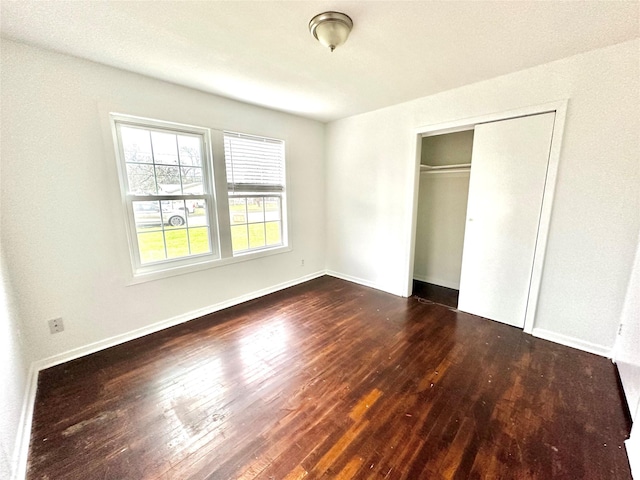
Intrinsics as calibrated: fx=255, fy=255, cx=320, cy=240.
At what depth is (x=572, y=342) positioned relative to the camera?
232 centimetres

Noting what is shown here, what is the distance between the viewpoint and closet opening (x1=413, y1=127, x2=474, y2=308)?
3537mm

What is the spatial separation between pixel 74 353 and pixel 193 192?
1788 mm

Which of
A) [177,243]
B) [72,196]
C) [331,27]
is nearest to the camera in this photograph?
[331,27]

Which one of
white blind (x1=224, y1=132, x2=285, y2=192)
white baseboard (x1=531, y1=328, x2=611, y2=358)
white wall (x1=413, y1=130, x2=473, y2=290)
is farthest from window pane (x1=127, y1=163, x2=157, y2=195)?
white baseboard (x1=531, y1=328, x2=611, y2=358)

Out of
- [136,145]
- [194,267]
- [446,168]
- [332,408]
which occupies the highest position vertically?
[136,145]

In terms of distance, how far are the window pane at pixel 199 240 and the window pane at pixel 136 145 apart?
835mm

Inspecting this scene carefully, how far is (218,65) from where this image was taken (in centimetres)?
218

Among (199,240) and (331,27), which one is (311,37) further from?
(199,240)

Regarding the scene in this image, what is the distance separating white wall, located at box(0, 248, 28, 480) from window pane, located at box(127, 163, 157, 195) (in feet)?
3.28

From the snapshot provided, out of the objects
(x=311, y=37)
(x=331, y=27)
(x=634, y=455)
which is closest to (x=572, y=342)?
(x=634, y=455)

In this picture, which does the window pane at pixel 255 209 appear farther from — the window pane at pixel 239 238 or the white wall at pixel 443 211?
the white wall at pixel 443 211

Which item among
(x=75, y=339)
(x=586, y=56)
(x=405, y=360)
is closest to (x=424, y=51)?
(x=586, y=56)

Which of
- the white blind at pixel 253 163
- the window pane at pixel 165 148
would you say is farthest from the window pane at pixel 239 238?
the window pane at pixel 165 148

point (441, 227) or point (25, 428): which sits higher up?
point (441, 227)
